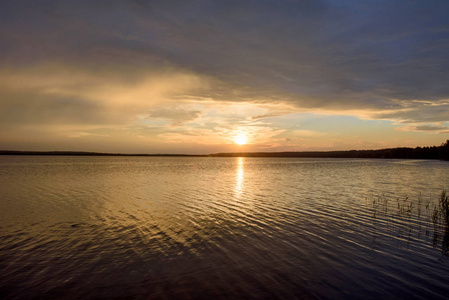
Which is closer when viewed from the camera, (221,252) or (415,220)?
(221,252)

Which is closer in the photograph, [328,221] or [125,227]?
[125,227]

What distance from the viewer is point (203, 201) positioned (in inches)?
1045

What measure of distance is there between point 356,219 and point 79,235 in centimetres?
1890

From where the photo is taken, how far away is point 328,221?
712 inches

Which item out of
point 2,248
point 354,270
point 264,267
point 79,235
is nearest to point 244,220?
point 264,267

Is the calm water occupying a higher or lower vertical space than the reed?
lower

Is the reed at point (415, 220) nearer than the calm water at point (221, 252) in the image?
No

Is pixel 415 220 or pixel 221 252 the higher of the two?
pixel 415 220

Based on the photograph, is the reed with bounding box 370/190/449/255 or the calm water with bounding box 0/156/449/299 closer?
the calm water with bounding box 0/156/449/299

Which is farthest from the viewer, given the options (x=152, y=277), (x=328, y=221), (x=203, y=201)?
(x=203, y=201)

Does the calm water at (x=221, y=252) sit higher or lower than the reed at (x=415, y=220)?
lower

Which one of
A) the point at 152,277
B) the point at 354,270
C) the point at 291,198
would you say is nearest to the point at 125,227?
the point at 152,277

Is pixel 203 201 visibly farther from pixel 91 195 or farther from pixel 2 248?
pixel 2 248

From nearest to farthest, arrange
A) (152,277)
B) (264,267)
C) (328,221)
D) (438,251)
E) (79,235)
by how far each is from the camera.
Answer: (152,277) → (264,267) → (438,251) → (79,235) → (328,221)
